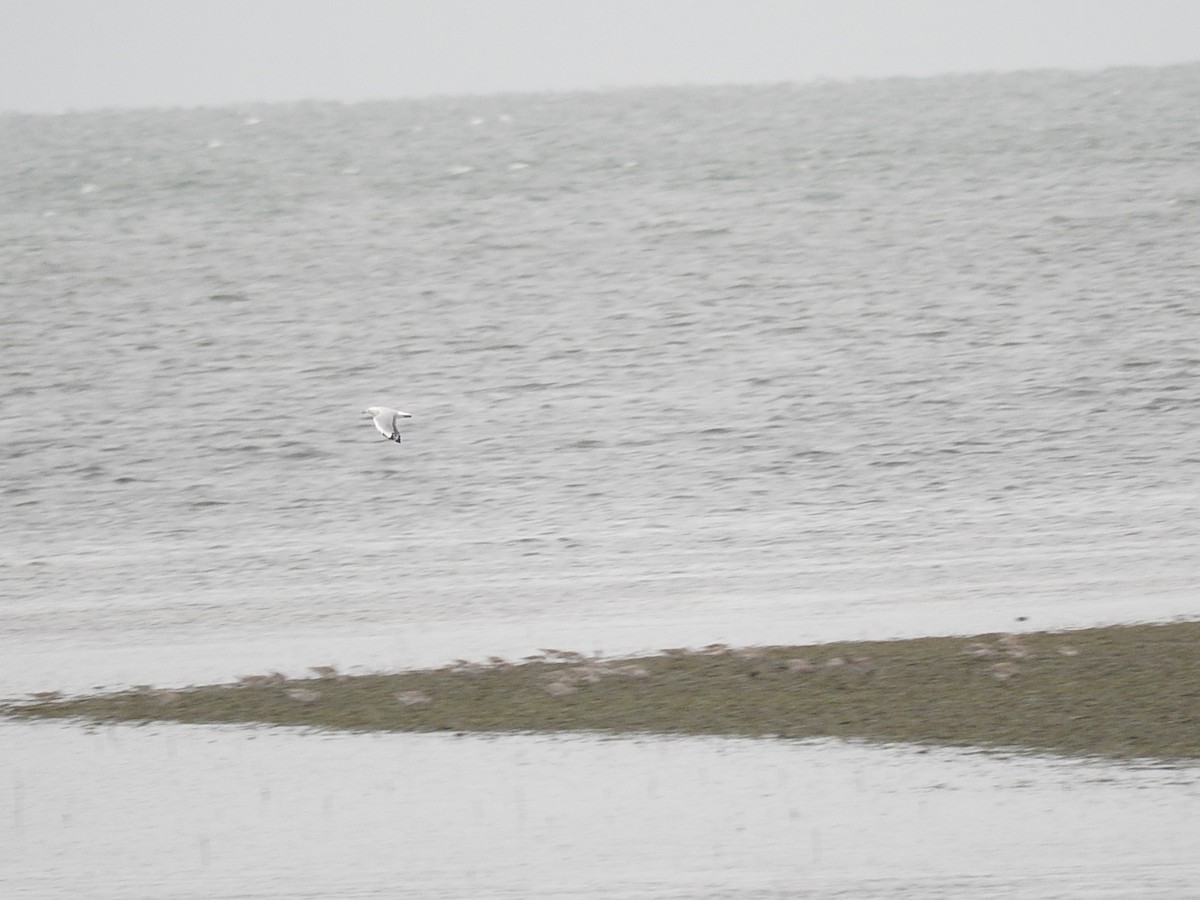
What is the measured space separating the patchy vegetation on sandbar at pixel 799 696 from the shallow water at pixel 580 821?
37 cm

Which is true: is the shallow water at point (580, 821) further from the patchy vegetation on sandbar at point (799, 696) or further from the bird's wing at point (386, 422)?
the bird's wing at point (386, 422)

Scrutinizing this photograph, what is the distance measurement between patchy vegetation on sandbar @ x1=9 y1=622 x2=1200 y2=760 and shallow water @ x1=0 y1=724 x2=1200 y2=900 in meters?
0.37

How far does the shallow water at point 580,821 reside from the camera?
30.6ft

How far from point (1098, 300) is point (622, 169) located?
20.8m

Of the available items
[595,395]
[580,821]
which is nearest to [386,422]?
[580,821]

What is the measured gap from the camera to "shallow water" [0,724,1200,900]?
367 inches

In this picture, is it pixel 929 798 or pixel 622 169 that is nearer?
pixel 929 798

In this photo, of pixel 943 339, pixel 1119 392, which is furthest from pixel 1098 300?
pixel 1119 392

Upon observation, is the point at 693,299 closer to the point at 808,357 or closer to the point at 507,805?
the point at 808,357

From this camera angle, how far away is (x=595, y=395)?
27.4 metres

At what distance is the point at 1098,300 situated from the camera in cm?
3175

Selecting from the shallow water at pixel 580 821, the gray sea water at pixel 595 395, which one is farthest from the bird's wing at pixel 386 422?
the shallow water at pixel 580 821

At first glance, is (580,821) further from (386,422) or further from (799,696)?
(386,422)

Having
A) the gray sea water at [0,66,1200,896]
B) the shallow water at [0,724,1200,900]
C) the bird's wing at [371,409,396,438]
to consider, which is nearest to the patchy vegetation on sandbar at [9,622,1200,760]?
the shallow water at [0,724,1200,900]
